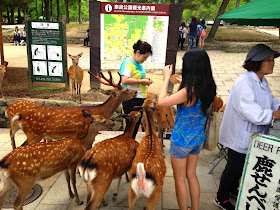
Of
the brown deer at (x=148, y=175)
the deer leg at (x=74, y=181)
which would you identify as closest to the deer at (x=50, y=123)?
the deer leg at (x=74, y=181)

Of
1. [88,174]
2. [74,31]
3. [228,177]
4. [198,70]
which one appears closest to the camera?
[198,70]

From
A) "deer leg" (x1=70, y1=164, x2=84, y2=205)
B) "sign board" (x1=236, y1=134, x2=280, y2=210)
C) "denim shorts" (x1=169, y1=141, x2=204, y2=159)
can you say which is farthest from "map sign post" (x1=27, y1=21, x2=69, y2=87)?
"sign board" (x1=236, y1=134, x2=280, y2=210)

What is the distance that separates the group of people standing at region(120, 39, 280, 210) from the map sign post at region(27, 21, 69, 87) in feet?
18.6

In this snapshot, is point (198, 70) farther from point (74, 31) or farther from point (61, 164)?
point (74, 31)

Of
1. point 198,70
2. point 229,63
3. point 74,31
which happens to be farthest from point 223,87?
point 74,31

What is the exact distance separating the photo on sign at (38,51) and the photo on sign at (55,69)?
29 cm

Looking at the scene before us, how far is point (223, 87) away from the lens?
369 inches

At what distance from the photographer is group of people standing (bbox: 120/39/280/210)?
252 centimetres

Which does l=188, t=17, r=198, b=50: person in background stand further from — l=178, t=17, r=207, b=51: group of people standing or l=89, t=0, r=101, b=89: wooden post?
l=89, t=0, r=101, b=89: wooden post

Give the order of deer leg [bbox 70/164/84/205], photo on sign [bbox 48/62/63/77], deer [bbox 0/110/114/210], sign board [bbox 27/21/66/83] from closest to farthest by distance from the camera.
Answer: deer [bbox 0/110/114/210]
deer leg [bbox 70/164/84/205]
sign board [bbox 27/21/66/83]
photo on sign [bbox 48/62/63/77]

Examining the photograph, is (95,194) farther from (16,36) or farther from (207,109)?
(16,36)

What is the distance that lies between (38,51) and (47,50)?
263 mm

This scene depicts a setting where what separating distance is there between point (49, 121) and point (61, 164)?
3.07ft

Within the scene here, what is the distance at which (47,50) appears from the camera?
7.77m
